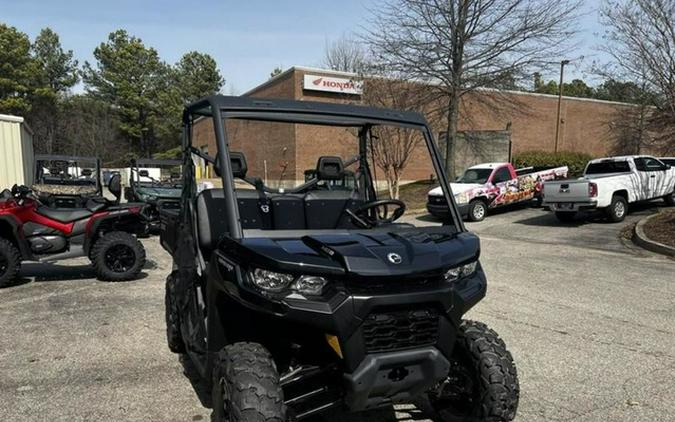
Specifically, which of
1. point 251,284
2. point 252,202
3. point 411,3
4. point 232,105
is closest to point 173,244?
point 252,202

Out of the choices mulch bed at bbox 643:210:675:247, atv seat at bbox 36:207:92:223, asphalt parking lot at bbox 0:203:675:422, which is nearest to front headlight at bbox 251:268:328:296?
asphalt parking lot at bbox 0:203:675:422

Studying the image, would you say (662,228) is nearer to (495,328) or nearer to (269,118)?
(495,328)

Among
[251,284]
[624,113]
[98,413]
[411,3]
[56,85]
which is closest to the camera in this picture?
[251,284]

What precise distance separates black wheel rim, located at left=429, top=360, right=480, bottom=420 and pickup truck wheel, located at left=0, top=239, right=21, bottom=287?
6243 mm

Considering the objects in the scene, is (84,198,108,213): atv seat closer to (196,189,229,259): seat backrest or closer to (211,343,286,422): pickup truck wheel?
(196,189,229,259): seat backrest

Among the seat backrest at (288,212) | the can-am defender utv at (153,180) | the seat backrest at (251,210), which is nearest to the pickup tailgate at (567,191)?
the can-am defender utv at (153,180)

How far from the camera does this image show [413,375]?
2.63 m

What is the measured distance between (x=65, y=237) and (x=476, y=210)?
1191cm

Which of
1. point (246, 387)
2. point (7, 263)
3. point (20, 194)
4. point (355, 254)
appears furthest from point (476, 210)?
point (246, 387)

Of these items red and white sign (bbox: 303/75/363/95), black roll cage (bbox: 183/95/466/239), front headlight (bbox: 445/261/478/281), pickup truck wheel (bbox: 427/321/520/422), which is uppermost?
red and white sign (bbox: 303/75/363/95)

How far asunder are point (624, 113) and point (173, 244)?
112 feet

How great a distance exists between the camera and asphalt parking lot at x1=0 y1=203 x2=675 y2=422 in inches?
148

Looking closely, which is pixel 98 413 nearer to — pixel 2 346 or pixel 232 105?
pixel 2 346

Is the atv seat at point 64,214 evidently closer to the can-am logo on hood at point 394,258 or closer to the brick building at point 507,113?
the can-am logo on hood at point 394,258
